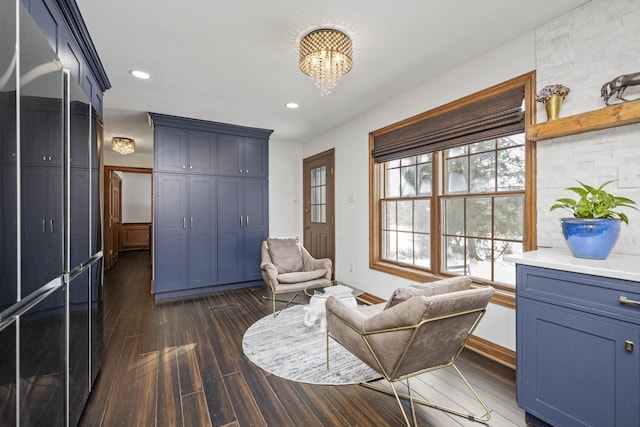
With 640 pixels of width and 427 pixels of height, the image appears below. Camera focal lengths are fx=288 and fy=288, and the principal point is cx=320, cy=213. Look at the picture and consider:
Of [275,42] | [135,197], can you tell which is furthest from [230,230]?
[135,197]

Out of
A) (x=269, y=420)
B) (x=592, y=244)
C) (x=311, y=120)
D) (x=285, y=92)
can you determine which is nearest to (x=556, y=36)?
(x=592, y=244)

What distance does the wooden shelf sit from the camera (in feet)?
5.49

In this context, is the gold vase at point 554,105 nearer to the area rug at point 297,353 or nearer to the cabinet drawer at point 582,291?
the cabinet drawer at point 582,291

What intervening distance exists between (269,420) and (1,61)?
2028 mm

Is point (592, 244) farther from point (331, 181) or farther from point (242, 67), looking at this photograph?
point (331, 181)

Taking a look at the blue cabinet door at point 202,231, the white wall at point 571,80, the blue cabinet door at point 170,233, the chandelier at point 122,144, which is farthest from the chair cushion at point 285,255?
the chandelier at point 122,144

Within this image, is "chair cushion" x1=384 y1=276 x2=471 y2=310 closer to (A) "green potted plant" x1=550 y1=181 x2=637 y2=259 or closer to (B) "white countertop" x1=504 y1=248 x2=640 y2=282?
(B) "white countertop" x1=504 y1=248 x2=640 y2=282

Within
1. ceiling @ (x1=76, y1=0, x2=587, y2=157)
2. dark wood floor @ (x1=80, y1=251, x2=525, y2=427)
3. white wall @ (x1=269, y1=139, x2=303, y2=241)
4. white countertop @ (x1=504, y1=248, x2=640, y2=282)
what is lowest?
dark wood floor @ (x1=80, y1=251, x2=525, y2=427)

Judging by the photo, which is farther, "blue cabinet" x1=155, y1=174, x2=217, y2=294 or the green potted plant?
"blue cabinet" x1=155, y1=174, x2=217, y2=294

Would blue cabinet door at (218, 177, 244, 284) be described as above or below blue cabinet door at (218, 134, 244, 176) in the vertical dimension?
below

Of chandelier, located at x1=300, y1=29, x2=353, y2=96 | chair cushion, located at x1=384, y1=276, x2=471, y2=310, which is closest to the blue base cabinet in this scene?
chandelier, located at x1=300, y1=29, x2=353, y2=96

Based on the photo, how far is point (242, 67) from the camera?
9.07ft

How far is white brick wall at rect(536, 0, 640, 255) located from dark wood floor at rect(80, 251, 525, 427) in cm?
124

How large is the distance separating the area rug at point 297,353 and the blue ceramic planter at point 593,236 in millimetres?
1585
